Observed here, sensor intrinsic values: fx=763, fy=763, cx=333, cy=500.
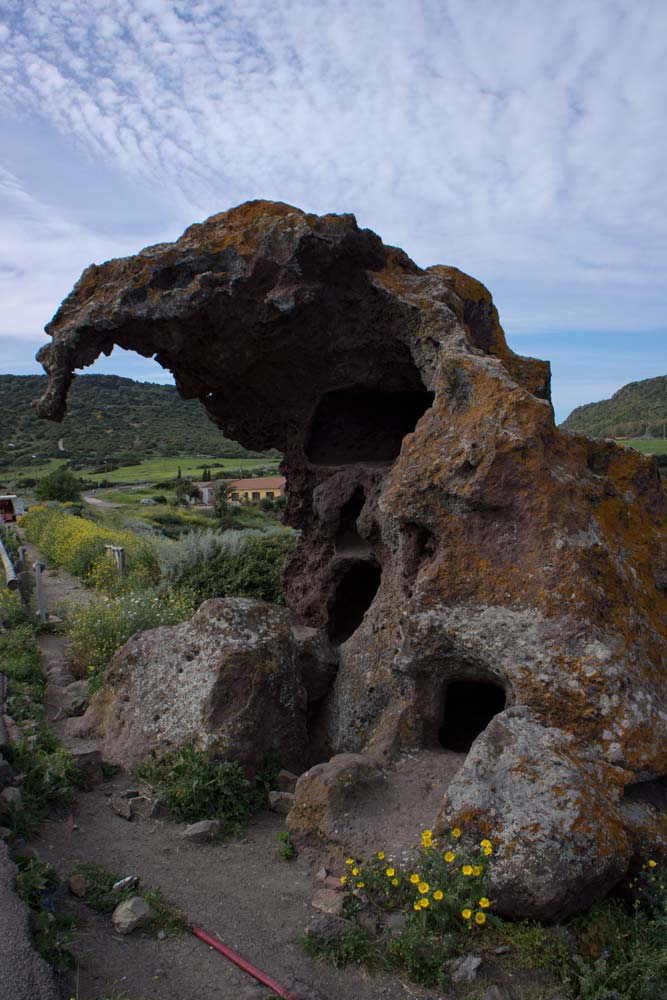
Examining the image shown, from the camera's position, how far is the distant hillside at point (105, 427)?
78688 mm

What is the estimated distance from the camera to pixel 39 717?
24.1 feet

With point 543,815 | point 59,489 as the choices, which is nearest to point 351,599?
point 543,815

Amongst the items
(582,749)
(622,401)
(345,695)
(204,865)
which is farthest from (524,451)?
(622,401)

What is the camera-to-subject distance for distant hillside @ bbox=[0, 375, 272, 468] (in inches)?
3098

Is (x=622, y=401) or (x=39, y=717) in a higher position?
(x=622, y=401)

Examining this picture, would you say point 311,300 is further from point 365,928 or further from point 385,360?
point 365,928

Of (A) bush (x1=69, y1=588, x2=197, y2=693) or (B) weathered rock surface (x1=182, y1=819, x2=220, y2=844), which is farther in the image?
(A) bush (x1=69, y1=588, x2=197, y2=693)

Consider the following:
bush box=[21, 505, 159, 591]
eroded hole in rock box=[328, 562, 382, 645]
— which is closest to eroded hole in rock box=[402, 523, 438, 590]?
eroded hole in rock box=[328, 562, 382, 645]

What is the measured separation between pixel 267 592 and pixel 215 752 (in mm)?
7650

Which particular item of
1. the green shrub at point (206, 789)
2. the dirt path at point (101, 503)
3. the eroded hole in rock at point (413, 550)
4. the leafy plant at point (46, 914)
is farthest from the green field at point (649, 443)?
the leafy plant at point (46, 914)

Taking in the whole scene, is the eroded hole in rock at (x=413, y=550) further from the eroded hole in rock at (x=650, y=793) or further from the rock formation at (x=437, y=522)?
the eroded hole in rock at (x=650, y=793)

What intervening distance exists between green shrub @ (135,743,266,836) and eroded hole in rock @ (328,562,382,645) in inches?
107

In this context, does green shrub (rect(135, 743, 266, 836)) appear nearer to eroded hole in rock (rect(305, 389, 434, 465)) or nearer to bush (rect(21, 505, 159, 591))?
eroded hole in rock (rect(305, 389, 434, 465))

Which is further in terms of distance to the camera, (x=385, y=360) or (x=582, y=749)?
(x=385, y=360)
